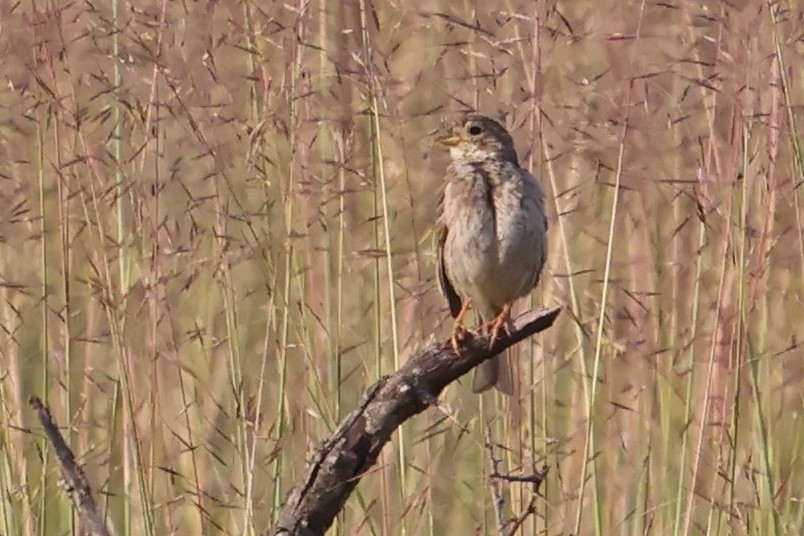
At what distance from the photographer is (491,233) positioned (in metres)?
3.84

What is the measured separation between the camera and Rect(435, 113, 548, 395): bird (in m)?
3.81

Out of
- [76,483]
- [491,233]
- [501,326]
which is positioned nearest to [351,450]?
[76,483]

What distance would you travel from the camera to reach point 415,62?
13.6 feet

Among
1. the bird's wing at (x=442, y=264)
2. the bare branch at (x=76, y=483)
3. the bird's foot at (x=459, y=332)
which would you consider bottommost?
the bare branch at (x=76, y=483)

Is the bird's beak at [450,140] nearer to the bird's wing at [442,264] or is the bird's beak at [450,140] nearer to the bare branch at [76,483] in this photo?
the bird's wing at [442,264]

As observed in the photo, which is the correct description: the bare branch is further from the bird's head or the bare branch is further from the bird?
the bird's head

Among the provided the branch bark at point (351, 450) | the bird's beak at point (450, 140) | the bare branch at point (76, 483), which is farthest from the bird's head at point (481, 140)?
the bare branch at point (76, 483)

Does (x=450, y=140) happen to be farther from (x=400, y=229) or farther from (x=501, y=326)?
(x=501, y=326)

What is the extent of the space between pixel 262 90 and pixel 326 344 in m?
0.64

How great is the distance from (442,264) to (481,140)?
12.2 inches

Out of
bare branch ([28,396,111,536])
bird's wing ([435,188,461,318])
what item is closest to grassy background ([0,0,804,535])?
bird's wing ([435,188,461,318])

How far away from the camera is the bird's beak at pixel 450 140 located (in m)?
4.11

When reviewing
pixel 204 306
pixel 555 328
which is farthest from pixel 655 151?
pixel 204 306

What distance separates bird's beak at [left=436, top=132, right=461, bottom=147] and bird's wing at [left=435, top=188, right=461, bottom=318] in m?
0.18
